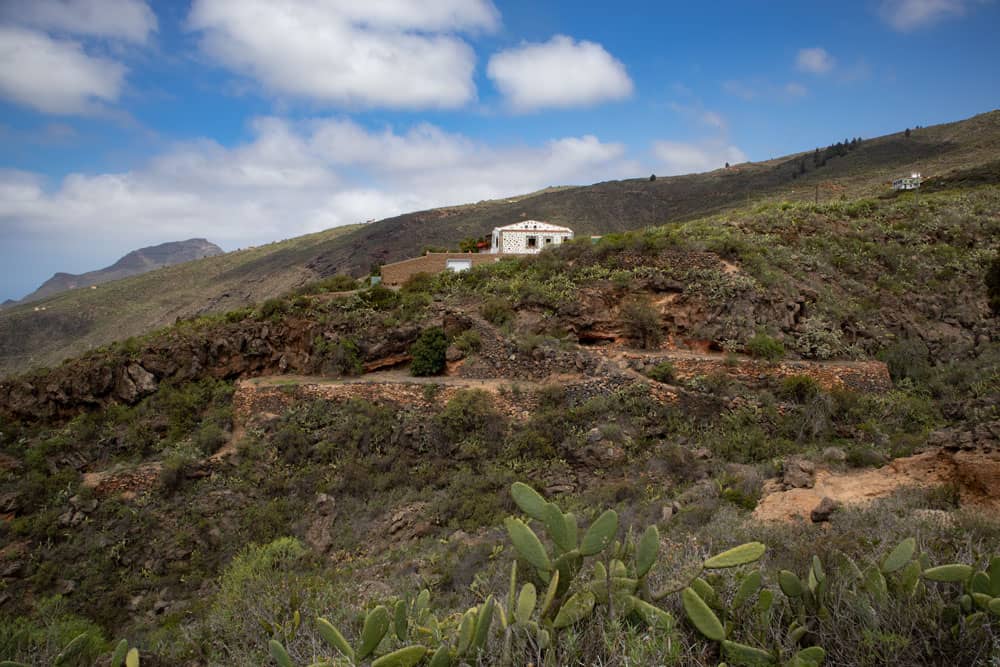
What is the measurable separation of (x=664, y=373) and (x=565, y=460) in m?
2.94

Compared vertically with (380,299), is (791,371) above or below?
below

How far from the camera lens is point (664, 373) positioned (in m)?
10.8

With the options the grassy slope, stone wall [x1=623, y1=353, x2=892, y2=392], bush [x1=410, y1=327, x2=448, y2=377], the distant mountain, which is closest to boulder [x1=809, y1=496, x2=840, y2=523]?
Result: stone wall [x1=623, y1=353, x2=892, y2=392]

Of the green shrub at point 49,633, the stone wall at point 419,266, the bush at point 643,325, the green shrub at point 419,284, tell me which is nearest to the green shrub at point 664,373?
the bush at point 643,325

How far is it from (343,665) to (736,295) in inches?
487

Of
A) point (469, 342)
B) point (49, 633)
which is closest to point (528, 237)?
point (469, 342)

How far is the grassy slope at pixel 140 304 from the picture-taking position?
115 ft

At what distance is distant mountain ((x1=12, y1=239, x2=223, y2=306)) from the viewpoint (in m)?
99.4

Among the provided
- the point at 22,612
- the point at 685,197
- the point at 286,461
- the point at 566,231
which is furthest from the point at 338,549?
the point at 685,197

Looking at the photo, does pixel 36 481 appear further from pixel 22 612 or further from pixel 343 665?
pixel 343 665

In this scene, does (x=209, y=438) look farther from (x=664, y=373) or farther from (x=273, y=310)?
(x=664, y=373)

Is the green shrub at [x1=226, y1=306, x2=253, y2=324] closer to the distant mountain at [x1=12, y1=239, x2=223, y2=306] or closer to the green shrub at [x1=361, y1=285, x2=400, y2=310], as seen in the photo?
the green shrub at [x1=361, y1=285, x2=400, y2=310]

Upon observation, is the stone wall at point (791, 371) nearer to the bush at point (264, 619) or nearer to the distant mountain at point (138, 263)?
the bush at point (264, 619)

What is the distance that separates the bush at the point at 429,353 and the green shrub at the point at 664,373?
5.30 m
